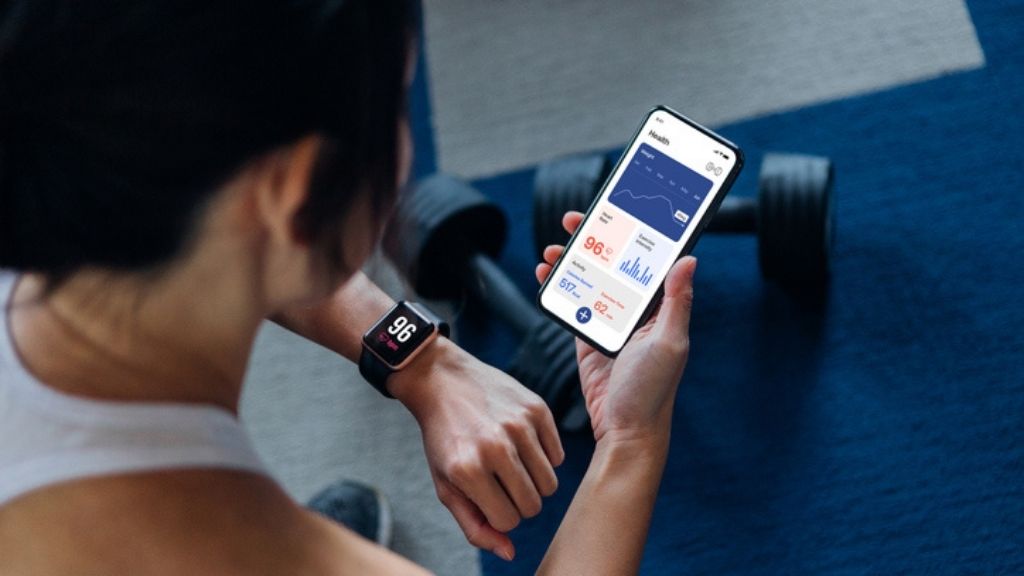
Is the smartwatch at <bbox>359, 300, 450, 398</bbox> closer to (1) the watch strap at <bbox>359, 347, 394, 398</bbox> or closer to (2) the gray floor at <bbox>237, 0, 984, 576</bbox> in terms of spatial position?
(1) the watch strap at <bbox>359, 347, 394, 398</bbox>

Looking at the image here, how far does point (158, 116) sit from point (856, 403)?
104 cm

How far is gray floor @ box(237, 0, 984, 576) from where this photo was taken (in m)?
1.38

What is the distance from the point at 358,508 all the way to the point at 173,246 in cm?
81

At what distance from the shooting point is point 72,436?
0.60 meters

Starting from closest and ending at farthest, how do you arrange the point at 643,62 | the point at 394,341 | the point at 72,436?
the point at 72,436
the point at 394,341
the point at 643,62

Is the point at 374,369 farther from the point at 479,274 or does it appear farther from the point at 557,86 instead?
the point at 557,86

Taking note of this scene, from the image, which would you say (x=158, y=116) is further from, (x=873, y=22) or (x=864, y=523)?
(x=873, y=22)

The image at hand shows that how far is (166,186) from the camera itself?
50cm

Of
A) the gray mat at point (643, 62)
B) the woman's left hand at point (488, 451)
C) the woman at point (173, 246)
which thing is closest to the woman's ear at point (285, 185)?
the woman at point (173, 246)

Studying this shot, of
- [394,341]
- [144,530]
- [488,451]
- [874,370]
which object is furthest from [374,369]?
[874,370]

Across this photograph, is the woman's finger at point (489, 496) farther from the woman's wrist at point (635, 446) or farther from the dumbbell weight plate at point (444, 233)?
the dumbbell weight plate at point (444, 233)

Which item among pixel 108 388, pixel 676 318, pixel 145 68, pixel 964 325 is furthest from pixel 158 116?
pixel 964 325

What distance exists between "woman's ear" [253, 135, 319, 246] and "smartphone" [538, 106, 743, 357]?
0.52 m

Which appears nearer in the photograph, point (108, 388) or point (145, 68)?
point (145, 68)
